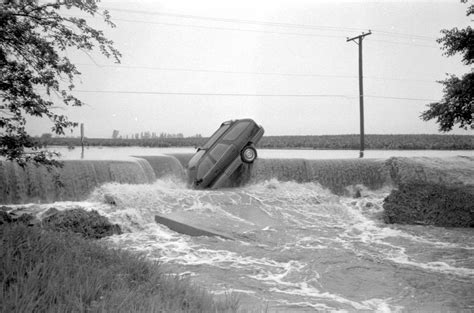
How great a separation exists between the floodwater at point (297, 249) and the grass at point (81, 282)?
0.86 metres

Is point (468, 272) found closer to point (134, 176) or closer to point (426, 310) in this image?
point (426, 310)

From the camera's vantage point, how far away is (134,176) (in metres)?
13.9

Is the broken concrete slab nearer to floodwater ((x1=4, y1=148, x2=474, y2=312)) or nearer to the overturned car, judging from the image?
floodwater ((x1=4, y1=148, x2=474, y2=312))

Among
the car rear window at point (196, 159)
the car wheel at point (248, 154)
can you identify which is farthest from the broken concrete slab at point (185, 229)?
the car wheel at point (248, 154)

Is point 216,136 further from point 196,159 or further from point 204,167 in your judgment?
point 204,167

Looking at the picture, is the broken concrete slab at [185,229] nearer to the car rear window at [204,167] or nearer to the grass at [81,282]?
the car rear window at [204,167]

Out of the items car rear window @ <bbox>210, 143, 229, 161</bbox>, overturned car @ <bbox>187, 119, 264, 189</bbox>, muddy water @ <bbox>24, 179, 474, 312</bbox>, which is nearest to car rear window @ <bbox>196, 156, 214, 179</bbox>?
overturned car @ <bbox>187, 119, 264, 189</bbox>

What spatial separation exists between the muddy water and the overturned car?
754mm

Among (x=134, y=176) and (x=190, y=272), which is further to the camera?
(x=134, y=176)

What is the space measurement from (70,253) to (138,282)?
0.96 metres

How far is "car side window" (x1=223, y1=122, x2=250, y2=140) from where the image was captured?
14.1 meters

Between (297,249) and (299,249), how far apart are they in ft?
0.14

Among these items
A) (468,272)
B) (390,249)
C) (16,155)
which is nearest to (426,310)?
(468,272)

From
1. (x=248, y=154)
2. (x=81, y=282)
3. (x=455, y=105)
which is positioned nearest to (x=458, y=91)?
(x=455, y=105)
